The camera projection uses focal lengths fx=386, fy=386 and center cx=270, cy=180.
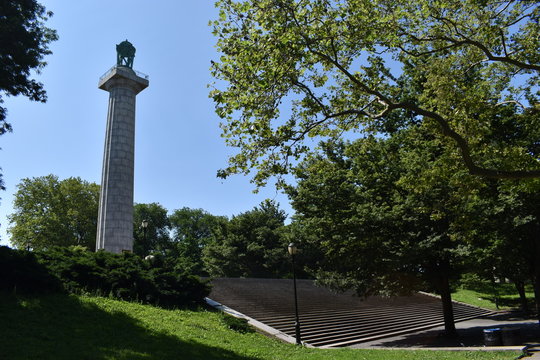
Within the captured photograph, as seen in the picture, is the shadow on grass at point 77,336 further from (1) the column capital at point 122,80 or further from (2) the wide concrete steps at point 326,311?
(1) the column capital at point 122,80

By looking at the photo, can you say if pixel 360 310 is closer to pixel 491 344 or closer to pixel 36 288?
pixel 491 344

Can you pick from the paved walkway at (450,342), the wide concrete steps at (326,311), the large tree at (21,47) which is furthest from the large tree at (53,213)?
the paved walkway at (450,342)

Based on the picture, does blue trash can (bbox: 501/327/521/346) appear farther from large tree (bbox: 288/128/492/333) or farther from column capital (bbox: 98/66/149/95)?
column capital (bbox: 98/66/149/95)

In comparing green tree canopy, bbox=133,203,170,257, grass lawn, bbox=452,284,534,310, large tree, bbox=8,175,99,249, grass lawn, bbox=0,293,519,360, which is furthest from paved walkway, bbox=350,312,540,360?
green tree canopy, bbox=133,203,170,257

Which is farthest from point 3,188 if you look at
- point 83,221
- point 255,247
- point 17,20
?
point 83,221

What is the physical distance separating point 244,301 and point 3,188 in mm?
14328

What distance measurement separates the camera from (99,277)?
16.2 m

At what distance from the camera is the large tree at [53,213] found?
4862cm

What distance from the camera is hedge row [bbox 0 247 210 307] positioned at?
41.9 feet

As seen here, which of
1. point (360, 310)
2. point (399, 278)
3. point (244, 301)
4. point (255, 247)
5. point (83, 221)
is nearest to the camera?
point (399, 278)

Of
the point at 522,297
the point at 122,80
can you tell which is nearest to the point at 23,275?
the point at 122,80

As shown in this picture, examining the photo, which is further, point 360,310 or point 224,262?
point 224,262

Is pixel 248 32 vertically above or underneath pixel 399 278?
above

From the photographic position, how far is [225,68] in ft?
31.3
